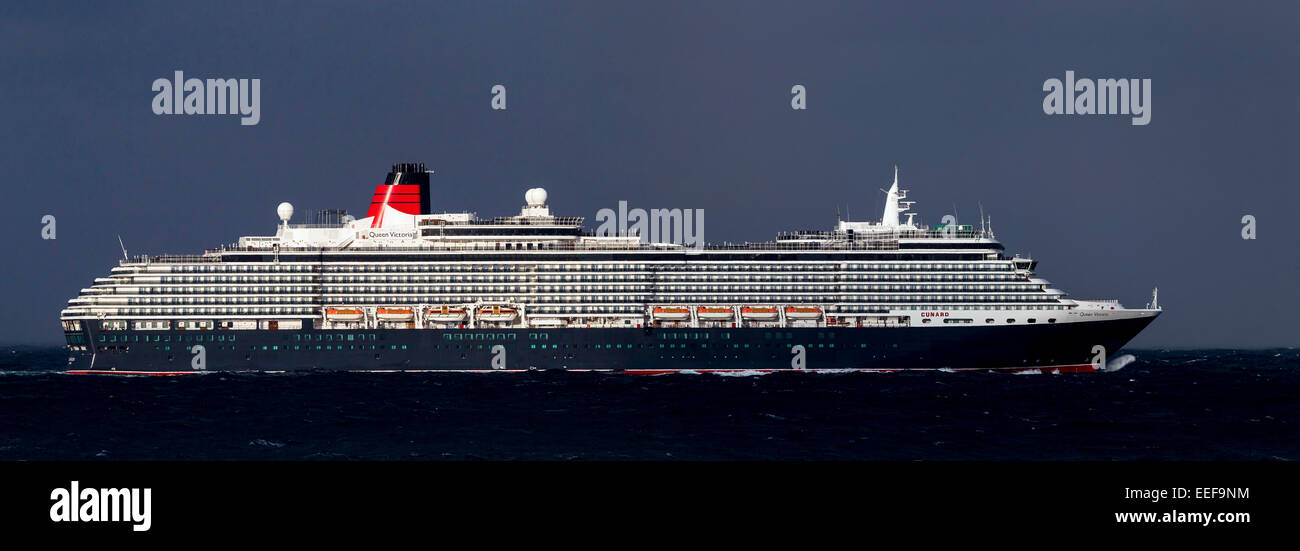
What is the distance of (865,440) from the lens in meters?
46.9

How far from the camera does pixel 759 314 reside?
261ft

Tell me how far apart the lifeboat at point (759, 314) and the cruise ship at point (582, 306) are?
0.29 ft

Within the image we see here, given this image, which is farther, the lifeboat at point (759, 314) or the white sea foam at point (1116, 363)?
the white sea foam at point (1116, 363)

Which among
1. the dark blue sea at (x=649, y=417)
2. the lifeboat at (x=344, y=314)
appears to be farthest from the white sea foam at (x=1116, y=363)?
the lifeboat at (x=344, y=314)

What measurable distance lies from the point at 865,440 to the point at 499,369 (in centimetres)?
3597

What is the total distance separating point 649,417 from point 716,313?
89.4ft

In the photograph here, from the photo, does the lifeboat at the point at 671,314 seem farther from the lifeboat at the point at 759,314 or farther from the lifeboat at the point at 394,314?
the lifeboat at the point at 394,314

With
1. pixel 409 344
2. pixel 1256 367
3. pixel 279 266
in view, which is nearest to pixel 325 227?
pixel 279 266

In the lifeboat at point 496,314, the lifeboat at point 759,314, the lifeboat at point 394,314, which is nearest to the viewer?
the lifeboat at point 759,314

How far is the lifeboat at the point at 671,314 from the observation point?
8012 centimetres

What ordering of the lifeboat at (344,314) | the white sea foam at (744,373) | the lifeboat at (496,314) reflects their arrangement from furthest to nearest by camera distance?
the lifeboat at (496,314) < the lifeboat at (344,314) < the white sea foam at (744,373)
